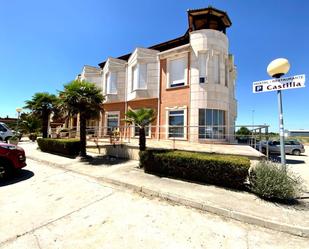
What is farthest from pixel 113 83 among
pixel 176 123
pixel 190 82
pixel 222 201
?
pixel 222 201

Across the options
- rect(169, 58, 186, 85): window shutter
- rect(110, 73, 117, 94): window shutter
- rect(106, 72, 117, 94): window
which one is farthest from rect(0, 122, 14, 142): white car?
rect(169, 58, 186, 85): window shutter

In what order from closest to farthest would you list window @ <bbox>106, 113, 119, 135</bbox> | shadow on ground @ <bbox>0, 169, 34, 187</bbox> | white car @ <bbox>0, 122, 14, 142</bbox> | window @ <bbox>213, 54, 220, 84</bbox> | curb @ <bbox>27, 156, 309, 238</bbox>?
curb @ <bbox>27, 156, 309, 238</bbox> → shadow on ground @ <bbox>0, 169, 34, 187</bbox> → window @ <bbox>213, 54, 220, 84</bbox> → white car @ <bbox>0, 122, 14, 142</bbox> → window @ <bbox>106, 113, 119, 135</bbox>

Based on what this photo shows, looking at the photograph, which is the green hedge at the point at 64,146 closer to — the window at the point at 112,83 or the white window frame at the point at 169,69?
the window at the point at 112,83

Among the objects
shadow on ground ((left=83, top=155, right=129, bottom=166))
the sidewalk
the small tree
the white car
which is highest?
the small tree

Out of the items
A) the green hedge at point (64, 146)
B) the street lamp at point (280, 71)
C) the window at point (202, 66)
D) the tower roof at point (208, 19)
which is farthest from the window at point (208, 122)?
the green hedge at point (64, 146)

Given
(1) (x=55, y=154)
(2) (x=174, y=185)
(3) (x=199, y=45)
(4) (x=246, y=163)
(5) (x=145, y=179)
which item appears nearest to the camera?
(4) (x=246, y=163)

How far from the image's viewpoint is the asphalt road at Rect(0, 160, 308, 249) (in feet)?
11.1

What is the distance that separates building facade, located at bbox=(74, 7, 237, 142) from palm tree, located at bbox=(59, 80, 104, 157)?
65.7 inches

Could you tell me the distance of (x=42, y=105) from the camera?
15852 millimetres

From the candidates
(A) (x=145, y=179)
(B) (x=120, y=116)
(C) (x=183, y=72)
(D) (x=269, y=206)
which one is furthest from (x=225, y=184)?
(B) (x=120, y=116)

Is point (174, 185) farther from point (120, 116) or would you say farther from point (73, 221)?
point (120, 116)

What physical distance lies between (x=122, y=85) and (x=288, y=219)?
17.4 meters

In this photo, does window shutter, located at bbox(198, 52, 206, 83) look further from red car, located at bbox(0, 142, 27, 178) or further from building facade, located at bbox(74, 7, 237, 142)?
red car, located at bbox(0, 142, 27, 178)

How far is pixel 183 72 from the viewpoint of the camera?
49.0 ft
